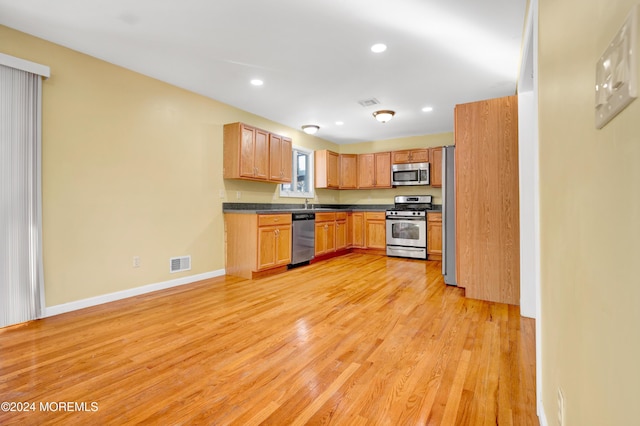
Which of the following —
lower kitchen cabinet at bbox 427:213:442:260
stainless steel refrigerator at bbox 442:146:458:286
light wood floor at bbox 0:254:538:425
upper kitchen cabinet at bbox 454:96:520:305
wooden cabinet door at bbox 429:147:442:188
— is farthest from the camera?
wooden cabinet door at bbox 429:147:442:188

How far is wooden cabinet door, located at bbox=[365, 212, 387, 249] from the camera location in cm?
638

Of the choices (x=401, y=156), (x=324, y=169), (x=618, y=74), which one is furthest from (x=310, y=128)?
(x=618, y=74)

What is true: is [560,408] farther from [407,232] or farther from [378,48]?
[407,232]

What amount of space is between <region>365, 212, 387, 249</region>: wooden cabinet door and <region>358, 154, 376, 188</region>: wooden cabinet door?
2.49 feet

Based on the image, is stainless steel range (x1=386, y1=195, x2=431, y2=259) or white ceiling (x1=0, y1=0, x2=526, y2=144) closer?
white ceiling (x1=0, y1=0, x2=526, y2=144)

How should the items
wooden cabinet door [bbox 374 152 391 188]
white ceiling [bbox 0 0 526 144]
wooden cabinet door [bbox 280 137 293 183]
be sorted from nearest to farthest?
white ceiling [bbox 0 0 526 144]
wooden cabinet door [bbox 280 137 293 183]
wooden cabinet door [bbox 374 152 391 188]

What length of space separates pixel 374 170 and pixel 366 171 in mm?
196

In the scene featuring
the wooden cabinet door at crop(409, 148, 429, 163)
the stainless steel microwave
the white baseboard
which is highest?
the wooden cabinet door at crop(409, 148, 429, 163)

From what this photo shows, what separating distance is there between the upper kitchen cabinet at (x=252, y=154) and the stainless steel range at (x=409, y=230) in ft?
8.14

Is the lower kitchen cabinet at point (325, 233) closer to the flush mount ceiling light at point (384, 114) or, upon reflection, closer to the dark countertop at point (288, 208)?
the dark countertop at point (288, 208)

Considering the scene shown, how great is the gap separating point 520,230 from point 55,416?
360cm

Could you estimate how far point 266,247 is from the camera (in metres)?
4.39

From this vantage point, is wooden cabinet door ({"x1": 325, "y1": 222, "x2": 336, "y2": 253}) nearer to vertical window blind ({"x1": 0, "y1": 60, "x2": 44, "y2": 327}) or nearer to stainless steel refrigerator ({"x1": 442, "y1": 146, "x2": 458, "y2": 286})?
stainless steel refrigerator ({"x1": 442, "y1": 146, "x2": 458, "y2": 286})

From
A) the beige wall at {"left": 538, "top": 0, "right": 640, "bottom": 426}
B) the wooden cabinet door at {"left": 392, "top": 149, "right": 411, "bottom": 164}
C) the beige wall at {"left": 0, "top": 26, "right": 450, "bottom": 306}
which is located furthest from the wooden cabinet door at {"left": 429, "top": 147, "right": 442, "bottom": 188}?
the beige wall at {"left": 538, "top": 0, "right": 640, "bottom": 426}
